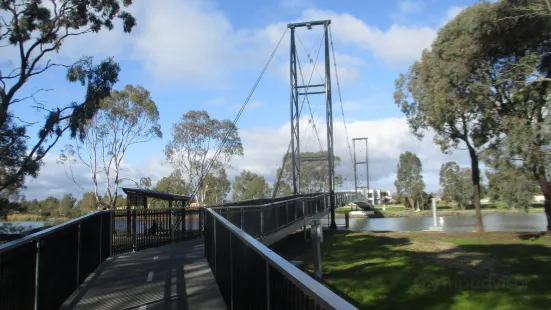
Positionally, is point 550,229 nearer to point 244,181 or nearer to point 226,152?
point 226,152

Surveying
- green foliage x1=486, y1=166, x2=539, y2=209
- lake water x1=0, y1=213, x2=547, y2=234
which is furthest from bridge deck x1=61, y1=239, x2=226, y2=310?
lake water x1=0, y1=213, x2=547, y2=234

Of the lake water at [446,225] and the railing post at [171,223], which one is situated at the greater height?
the railing post at [171,223]

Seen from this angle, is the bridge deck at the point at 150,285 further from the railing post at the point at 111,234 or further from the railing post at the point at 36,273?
the railing post at the point at 36,273

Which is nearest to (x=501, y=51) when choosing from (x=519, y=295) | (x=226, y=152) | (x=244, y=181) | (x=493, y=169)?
(x=493, y=169)

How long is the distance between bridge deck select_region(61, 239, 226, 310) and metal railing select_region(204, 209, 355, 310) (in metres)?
0.68

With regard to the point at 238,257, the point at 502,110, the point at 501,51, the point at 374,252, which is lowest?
the point at 374,252

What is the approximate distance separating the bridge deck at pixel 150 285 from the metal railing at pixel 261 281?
2.23 feet

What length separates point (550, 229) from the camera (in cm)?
2411

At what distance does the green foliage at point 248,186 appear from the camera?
88.9 metres

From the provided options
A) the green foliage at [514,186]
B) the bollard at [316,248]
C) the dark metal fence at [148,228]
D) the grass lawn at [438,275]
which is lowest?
the grass lawn at [438,275]

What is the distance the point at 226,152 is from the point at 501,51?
102ft

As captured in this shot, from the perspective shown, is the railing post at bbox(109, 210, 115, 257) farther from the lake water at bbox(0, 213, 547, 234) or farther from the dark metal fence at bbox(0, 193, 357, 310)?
the lake water at bbox(0, 213, 547, 234)

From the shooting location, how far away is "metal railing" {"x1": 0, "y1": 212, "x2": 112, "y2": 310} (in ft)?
13.9

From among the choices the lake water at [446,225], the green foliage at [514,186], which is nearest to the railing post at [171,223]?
the lake water at [446,225]
